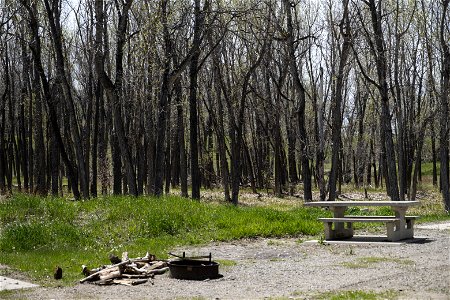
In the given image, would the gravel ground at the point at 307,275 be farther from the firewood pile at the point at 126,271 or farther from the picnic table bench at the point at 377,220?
the picnic table bench at the point at 377,220

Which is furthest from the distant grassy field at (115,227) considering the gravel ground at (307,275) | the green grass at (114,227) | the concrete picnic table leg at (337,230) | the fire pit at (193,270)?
the fire pit at (193,270)

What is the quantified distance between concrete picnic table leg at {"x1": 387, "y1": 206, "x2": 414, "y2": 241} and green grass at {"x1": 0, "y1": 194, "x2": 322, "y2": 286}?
2173mm

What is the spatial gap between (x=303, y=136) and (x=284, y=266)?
1727cm

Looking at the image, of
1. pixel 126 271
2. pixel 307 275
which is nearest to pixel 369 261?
pixel 307 275

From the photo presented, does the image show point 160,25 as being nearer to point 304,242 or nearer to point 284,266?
point 304,242

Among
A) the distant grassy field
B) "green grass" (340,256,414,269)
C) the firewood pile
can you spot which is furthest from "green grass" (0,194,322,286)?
"green grass" (340,256,414,269)

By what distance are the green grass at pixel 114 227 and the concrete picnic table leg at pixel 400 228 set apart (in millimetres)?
2173

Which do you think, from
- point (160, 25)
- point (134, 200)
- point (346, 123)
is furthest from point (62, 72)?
point (346, 123)

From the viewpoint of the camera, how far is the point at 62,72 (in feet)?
72.8

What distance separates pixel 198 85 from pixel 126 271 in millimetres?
28299

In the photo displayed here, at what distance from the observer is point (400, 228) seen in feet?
41.0

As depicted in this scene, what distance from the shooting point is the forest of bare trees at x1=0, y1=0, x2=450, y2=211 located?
72.3 feet

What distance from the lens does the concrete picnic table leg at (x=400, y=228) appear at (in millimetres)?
12312

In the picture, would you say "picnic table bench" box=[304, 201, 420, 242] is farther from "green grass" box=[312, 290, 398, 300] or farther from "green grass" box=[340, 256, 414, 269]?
"green grass" box=[312, 290, 398, 300]
